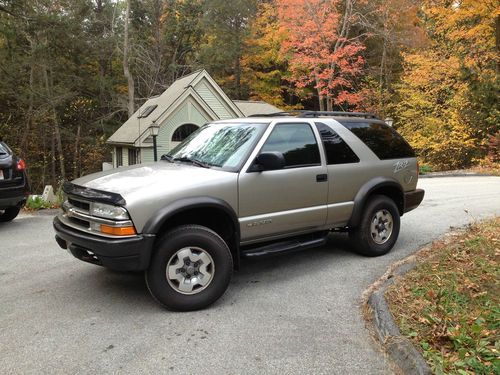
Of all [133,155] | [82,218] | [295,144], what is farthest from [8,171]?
[133,155]

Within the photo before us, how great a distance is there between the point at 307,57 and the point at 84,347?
1003 inches

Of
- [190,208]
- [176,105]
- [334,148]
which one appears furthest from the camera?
[176,105]

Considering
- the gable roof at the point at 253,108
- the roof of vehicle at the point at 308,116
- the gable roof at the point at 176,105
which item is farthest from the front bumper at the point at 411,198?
the gable roof at the point at 253,108

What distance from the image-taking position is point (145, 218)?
3822 millimetres

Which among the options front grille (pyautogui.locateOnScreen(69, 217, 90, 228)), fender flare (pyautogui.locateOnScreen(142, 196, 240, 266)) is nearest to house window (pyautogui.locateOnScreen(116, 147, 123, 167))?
front grille (pyautogui.locateOnScreen(69, 217, 90, 228))

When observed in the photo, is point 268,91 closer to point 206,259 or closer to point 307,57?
point 307,57

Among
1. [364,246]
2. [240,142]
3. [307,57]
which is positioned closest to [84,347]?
[240,142]

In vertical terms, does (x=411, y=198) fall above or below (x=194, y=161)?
below

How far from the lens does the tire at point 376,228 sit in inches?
220

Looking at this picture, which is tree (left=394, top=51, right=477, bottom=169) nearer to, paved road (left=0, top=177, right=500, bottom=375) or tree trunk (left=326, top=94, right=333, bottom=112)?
tree trunk (left=326, top=94, right=333, bottom=112)

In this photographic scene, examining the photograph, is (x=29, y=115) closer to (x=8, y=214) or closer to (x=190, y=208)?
(x=8, y=214)

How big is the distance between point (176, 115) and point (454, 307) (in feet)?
69.7

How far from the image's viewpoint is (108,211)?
3816 mm

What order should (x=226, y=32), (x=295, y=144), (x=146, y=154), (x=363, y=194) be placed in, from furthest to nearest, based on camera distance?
(x=226, y=32) → (x=146, y=154) → (x=363, y=194) → (x=295, y=144)
